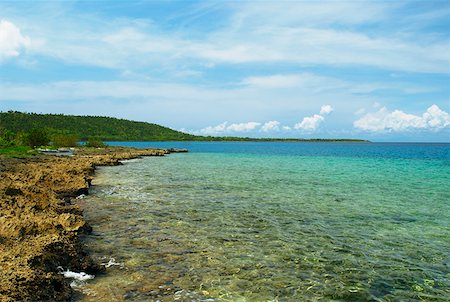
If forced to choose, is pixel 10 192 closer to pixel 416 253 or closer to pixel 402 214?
pixel 416 253

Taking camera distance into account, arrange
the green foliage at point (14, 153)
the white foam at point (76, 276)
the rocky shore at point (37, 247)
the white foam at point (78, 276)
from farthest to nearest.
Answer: the green foliage at point (14, 153)
the white foam at point (78, 276)
the white foam at point (76, 276)
the rocky shore at point (37, 247)

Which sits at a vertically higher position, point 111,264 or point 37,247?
point 37,247

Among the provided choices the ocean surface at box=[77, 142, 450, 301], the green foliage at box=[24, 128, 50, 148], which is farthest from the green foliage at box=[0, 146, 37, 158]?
the ocean surface at box=[77, 142, 450, 301]

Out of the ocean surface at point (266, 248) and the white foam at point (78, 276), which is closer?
the ocean surface at point (266, 248)

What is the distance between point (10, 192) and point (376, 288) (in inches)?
758

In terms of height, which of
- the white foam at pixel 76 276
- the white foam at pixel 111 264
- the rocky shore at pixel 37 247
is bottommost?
the white foam at pixel 111 264

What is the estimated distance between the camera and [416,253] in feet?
48.0

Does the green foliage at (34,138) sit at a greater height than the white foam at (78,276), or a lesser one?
greater

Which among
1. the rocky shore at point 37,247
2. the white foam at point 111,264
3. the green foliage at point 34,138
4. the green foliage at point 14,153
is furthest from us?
the green foliage at point 34,138

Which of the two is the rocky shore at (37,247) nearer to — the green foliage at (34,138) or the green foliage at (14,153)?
the green foliage at (14,153)

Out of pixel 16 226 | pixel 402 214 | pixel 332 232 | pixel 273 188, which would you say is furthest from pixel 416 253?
pixel 273 188

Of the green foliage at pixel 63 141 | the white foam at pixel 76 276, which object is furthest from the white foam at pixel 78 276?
the green foliage at pixel 63 141

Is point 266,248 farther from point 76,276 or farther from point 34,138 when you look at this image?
point 34,138

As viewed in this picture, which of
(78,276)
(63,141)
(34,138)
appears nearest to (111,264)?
(78,276)
